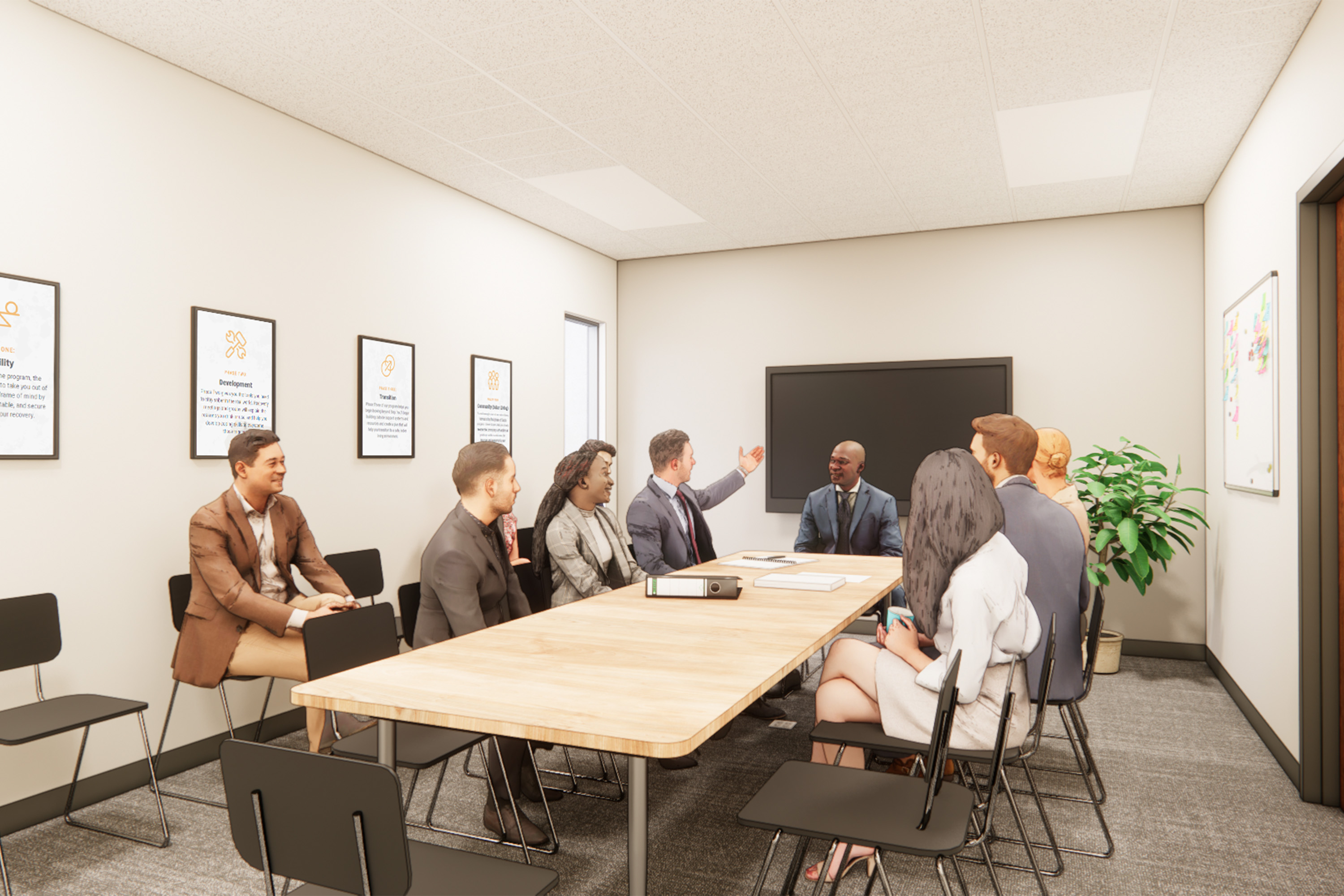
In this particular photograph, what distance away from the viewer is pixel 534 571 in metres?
4.07

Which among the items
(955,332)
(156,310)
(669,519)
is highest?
(955,332)

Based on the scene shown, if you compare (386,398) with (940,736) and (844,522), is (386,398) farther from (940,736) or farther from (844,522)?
(940,736)

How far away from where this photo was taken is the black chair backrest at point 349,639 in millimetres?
2502

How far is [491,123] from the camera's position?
422 cm

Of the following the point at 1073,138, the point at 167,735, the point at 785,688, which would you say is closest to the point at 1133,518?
the point at 1073,138

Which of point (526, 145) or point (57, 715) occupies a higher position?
point (526, 145)

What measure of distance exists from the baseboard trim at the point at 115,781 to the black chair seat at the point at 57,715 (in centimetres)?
38

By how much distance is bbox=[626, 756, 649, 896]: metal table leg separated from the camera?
5.56 ft

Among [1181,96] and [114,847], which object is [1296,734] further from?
[114,847]

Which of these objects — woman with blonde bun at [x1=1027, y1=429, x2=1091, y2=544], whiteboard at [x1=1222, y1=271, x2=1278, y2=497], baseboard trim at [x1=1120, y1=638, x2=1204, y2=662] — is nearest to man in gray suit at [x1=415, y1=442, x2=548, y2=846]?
woman with blonde bun at [x1=1027, y1=429, x2=1091, y2=544]

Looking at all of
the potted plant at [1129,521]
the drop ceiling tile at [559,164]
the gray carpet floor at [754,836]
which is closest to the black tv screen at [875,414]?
the potted plant at [1129,521]

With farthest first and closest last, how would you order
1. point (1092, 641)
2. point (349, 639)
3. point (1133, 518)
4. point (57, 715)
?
point (1133, 518), point (1092, 641), point (57, 715), point (349, 639)

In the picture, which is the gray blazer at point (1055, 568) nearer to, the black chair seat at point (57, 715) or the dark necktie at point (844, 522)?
the dark necktie at point (844, 522)

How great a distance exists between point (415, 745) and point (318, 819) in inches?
46.4
